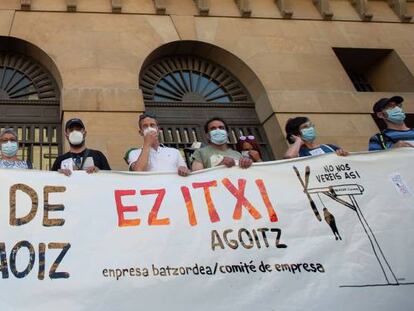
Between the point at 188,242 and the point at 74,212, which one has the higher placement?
the point at 74,212

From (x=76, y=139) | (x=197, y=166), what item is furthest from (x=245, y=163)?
(x=76, y=139)

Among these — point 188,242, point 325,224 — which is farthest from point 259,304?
point 325,224

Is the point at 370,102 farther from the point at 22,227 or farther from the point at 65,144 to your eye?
the point at 22,227

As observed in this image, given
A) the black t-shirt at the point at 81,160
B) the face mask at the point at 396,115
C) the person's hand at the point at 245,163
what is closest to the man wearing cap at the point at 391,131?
the face mask at the point at 396,115

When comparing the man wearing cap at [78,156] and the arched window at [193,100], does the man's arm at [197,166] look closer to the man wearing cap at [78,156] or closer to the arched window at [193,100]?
the man wearing cap at [78,156]

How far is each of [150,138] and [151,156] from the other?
0.97 feet

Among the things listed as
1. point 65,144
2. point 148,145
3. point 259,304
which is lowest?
point 259,304

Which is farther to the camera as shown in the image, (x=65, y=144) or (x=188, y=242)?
(x=65, y=144)

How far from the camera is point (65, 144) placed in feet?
23.1

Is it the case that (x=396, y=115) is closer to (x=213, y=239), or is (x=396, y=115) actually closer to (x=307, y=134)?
(x=307, y=134)

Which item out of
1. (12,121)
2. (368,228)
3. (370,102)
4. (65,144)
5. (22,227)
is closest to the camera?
(22,227)

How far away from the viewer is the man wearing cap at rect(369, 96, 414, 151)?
17.1 ft

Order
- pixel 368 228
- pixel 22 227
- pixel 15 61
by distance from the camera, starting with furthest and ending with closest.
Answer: pixel 15 61
pixel 368 228
pixel 22 227

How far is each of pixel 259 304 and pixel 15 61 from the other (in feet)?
23.5
